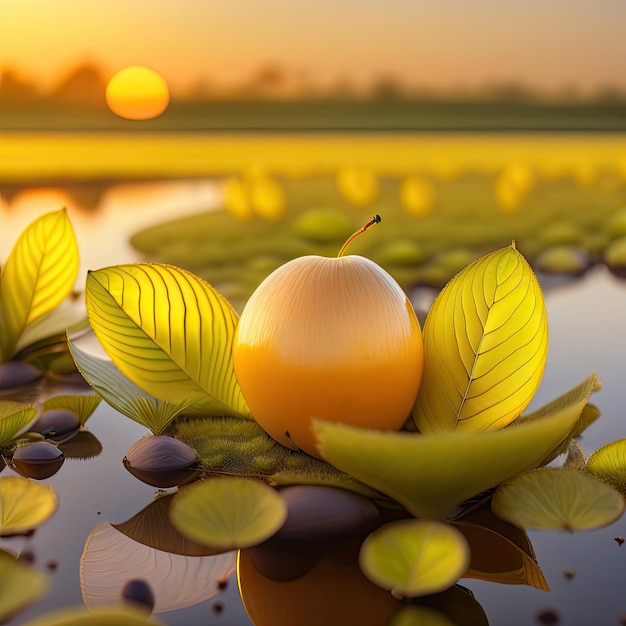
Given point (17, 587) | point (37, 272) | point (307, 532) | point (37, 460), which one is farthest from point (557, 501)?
point (37, 272)

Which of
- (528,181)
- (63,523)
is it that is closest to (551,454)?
(63,523)

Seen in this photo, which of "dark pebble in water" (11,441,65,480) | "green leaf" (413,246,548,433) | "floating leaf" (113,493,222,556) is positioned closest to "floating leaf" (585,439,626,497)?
"green leaf" (413,246,548,433)

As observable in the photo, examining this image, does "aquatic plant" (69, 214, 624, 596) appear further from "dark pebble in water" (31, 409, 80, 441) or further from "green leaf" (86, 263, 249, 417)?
"dark pebble in water" (31, 409, 80, 441)

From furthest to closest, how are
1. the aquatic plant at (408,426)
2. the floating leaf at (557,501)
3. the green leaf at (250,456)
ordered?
1. the green leaf at (250,456)
2. the floating leaf at (557,501)
3. the aquatic plant at (408,426)

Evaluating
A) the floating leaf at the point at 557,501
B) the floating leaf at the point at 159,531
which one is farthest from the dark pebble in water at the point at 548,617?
the floating leaf at the point at 159,531

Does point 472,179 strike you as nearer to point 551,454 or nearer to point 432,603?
point 551,454

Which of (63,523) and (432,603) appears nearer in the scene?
(432,603)

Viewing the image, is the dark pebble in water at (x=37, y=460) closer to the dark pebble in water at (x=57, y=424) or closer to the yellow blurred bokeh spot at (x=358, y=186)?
the dark pebble in water at (x=57, y=424)
